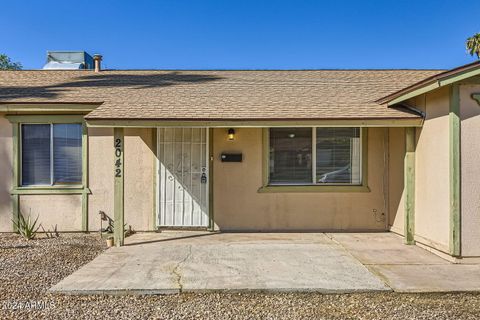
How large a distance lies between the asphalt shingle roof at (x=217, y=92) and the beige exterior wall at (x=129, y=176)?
36.1 inches

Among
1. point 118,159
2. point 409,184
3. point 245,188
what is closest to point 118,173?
point 118,159

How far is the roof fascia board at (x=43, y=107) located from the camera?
7988mm

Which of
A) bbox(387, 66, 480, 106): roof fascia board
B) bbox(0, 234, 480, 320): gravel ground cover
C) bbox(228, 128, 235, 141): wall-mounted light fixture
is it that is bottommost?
bbox(0, 234, 480, 320): gravel ground cover

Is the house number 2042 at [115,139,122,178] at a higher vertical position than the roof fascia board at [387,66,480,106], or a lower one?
lower

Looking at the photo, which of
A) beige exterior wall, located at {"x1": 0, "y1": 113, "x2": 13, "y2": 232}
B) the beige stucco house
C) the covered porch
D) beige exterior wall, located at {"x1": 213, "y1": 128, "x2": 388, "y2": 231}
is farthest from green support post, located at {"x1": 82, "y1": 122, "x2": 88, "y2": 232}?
beige exterior wall, located at {"x1": 213, "y1": 128, "x2": 388, "y2": 231}

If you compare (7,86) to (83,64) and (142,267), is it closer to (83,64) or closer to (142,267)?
(83,64)

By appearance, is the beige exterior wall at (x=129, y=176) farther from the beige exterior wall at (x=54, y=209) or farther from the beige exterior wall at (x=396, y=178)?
the beige exterior wall at (x=396, y=178)

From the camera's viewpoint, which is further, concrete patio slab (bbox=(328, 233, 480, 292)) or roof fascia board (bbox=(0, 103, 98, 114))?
roof fascia board (bbox=(0, 103, 98, 114))

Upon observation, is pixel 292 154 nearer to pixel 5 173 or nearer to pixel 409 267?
pixel 409 267

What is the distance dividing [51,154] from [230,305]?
5931mm

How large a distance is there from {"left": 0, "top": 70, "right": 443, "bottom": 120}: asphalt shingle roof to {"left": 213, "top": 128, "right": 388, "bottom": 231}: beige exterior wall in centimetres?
95

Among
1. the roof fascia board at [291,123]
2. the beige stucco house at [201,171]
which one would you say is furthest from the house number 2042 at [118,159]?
the beige stucco house at [201,171]

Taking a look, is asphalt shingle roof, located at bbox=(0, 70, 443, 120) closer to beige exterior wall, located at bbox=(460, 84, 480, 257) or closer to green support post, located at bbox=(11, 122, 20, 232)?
green support post, located at bbox=(11, 122, 20, 232)

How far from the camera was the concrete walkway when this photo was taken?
5.00 metres
